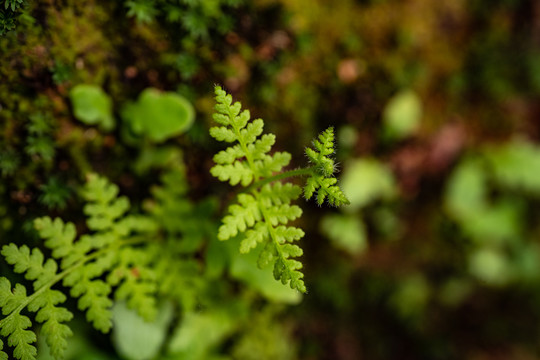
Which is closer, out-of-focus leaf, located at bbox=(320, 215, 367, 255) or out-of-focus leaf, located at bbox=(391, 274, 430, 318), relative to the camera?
out-of-focus leaf, located at bbox=(320, 215, 367, 255)

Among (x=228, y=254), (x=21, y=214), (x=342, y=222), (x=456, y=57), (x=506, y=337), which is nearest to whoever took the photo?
(x=21, y=214)

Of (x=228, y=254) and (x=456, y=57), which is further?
(x=456, y=57)

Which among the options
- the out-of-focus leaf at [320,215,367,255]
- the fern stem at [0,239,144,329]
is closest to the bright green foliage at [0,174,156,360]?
the fern stem at [0,239,144,329]

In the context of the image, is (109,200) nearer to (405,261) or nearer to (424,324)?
(405,261)

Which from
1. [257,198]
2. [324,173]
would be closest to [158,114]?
[257,198]

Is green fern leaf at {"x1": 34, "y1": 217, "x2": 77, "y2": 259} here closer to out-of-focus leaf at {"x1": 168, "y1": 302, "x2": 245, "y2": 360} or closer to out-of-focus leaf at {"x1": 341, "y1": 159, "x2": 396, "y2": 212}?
out-of-focus leaf at {"x1": 168, "y1": 302, "x2": 245, "y2": 360}

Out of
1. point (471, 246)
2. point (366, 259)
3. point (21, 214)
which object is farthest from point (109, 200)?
point (471, 246)
